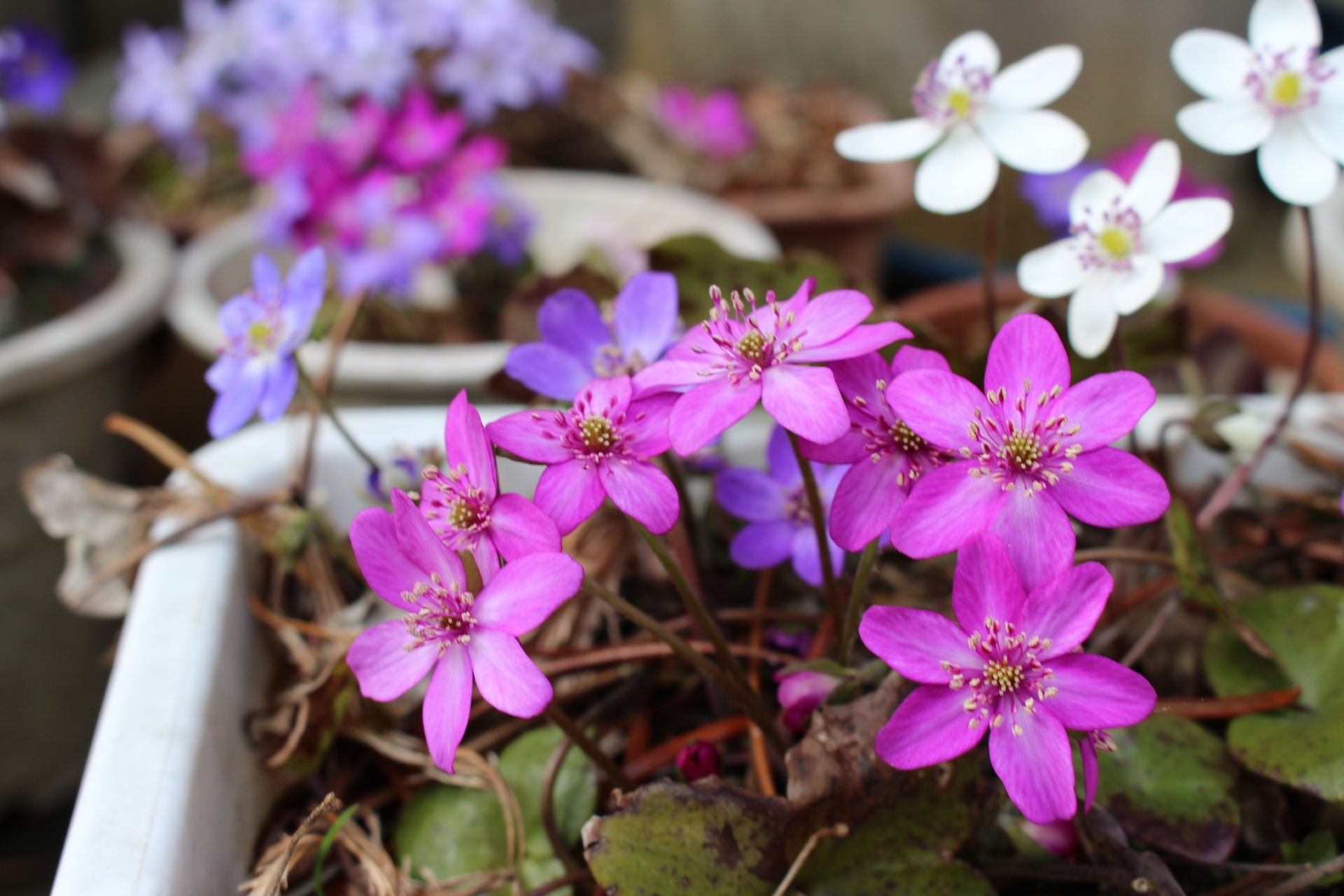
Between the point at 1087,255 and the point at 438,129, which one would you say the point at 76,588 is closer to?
the point at 1087,255

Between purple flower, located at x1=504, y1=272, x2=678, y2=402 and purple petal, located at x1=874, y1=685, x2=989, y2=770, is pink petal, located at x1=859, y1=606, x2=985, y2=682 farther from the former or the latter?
purple flower, located at x1=504, y1=272, x2=678, y2=402

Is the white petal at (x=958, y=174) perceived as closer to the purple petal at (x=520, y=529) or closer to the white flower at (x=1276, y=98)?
the white flower at (x=1276, y=98)

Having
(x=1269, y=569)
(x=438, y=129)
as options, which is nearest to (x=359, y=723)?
(x=1269, y=569)

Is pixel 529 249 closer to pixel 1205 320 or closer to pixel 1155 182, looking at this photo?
pixel 1205 320

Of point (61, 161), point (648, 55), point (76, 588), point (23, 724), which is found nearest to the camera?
point (76, 588)

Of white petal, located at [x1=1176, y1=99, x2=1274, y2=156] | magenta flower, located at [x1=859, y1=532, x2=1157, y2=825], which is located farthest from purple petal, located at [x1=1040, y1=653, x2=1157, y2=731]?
white petal, located at [x1=1176, y1=99, x2=1274, y2=156]
